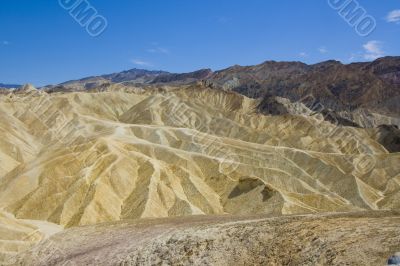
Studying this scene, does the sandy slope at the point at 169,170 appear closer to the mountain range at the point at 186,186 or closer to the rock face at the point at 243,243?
the mountain range at the point at 186,186

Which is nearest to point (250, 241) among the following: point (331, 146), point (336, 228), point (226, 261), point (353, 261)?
point (226, 261)

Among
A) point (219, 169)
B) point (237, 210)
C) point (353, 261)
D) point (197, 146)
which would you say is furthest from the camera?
point (197, 146)

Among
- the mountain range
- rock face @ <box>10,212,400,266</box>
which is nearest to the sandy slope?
the mountain range

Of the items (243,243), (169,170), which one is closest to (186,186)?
(169,170)

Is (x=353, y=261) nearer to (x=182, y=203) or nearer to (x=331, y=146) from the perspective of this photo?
(x=182, y=203)

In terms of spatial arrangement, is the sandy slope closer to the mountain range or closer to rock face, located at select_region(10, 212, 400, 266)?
the mountain range

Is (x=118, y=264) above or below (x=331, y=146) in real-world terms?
below

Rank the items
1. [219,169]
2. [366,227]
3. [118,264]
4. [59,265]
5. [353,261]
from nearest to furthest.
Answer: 1. [353,261]
2. [366,227]
3. [118,264]
4. [59,265]
5. [219,169]

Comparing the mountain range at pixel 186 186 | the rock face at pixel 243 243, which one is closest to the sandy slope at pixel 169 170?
the mountain range at pixel 186 186
